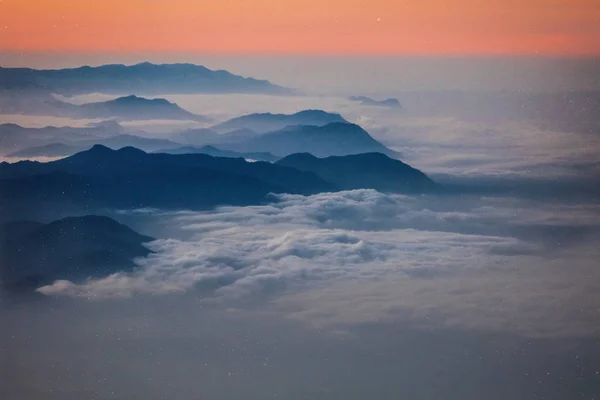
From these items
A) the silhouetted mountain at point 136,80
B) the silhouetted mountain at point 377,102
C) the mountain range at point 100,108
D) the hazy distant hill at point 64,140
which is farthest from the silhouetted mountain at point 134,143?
the silhouetted mountain at point 377,102

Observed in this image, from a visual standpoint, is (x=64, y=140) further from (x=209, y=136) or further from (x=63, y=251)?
(x=209, y=136)

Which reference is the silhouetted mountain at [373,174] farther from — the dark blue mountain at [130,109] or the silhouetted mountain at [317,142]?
the dark blue mountain at [130,109]

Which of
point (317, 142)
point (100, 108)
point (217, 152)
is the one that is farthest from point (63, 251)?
point (317, 142)

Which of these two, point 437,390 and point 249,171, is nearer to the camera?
point 437,390

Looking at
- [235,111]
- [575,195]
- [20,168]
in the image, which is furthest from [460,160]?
[20,168]

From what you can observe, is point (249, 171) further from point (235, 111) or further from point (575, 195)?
point (575, 195)
